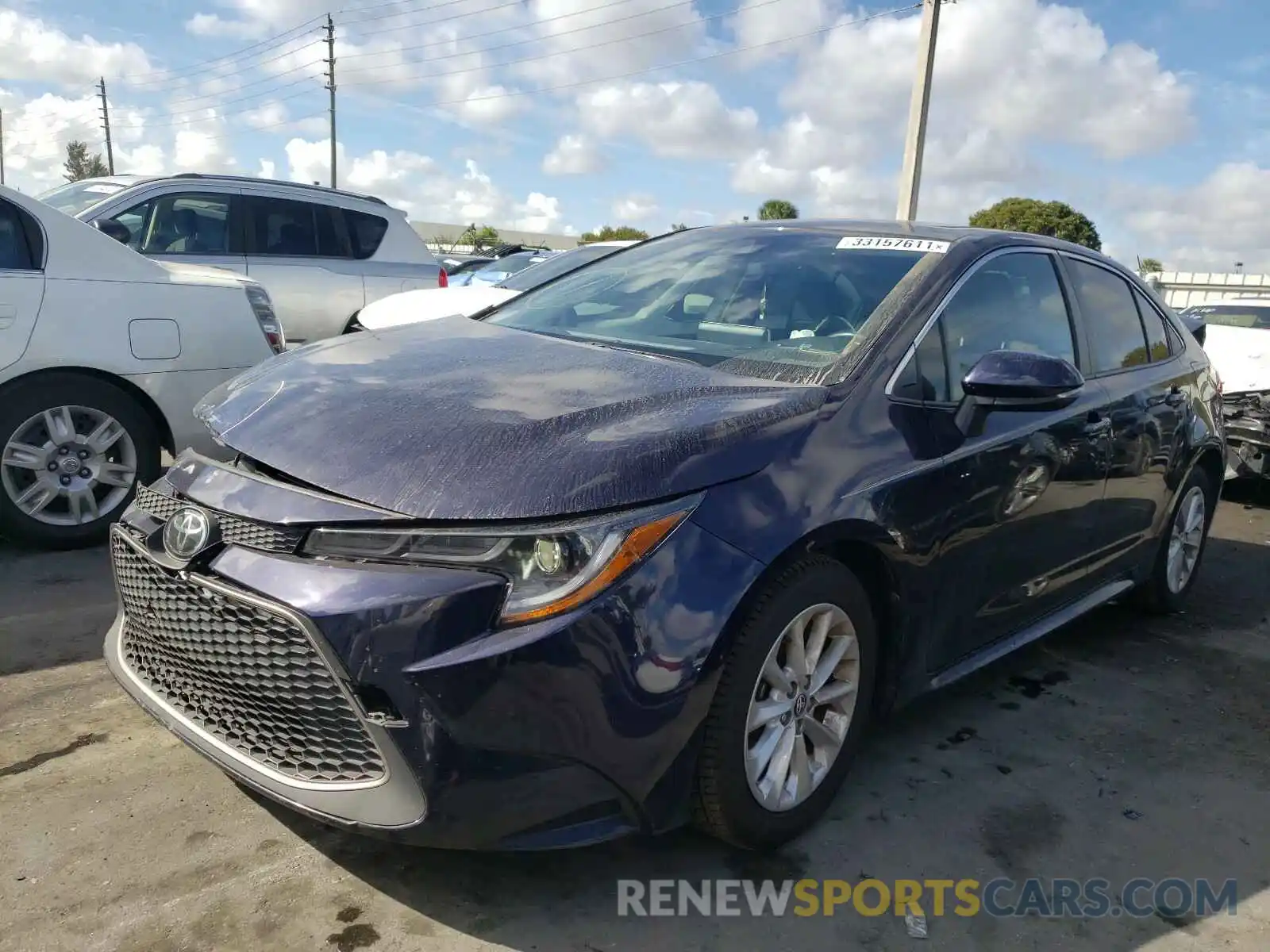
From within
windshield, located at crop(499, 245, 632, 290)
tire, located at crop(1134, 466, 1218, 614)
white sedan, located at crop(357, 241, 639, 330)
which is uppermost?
windshield, located at crop(499, 245, 632, 290)

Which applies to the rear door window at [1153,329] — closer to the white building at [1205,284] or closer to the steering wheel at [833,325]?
the steering wheel at [833,325]

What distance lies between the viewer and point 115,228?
23.2 feet

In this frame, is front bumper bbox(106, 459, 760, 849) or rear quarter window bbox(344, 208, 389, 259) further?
rear quarter window bbox(344, 208, 389, 259)

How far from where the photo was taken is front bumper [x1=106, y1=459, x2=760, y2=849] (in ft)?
6.57

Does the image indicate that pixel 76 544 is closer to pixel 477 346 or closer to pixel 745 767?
pixel 477 346

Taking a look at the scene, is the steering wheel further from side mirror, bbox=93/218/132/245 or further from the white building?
the white building

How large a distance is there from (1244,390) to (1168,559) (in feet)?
12.1

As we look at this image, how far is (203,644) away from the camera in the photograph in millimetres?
2262

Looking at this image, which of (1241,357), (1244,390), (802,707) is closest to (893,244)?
(802,707)

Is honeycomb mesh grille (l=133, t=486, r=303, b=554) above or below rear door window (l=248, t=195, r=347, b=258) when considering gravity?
below

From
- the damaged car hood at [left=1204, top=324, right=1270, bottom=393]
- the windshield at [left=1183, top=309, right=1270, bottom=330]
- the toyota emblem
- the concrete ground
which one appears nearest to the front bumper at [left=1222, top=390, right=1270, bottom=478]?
the damaged car hood at [left=1204, top=324, right=1270, bottom=393]

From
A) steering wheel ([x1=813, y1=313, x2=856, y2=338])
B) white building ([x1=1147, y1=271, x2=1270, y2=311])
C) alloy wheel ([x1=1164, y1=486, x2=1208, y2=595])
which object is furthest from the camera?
white building ([x1=1147, y1=271, x2=1270, y2=311])

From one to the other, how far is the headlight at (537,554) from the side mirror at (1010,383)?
4.20ft

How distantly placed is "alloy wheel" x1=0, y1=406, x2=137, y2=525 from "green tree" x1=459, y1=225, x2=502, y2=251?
43.0 metres
